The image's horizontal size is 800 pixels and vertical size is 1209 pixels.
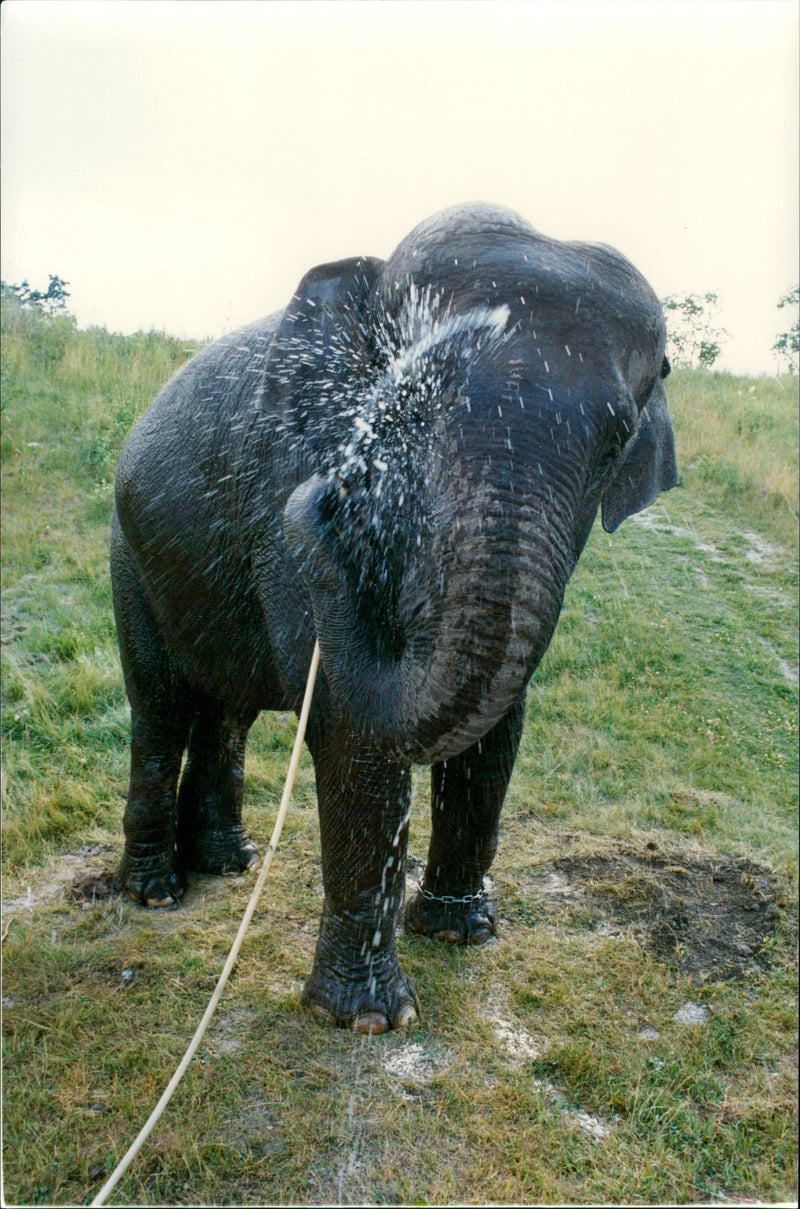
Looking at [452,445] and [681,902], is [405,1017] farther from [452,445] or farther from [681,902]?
[452,445]

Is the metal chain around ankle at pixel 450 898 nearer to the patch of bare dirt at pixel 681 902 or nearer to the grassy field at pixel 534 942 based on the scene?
the grassy field at pixel 534 942

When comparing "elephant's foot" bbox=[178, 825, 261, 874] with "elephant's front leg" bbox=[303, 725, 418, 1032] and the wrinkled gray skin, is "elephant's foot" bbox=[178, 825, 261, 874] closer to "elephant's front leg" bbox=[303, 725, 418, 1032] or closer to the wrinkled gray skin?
the wrinkled gray skin

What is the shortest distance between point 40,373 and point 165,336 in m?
2.74

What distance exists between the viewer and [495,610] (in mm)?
1891

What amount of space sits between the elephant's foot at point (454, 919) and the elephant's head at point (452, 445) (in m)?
1.18

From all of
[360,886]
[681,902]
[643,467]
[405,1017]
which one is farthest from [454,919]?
[643,467]

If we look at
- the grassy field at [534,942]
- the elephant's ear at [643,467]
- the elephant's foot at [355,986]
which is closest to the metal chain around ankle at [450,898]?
the grassy field at [534,942]

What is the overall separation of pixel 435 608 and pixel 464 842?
141cm

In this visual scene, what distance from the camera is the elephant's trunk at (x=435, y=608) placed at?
1896mm

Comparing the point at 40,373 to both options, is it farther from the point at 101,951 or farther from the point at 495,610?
the point at 495,610

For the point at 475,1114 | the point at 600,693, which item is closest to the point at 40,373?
the point at 600,693

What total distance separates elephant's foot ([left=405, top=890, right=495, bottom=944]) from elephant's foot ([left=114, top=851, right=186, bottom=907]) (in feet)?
2.83

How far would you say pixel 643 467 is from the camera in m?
2.84

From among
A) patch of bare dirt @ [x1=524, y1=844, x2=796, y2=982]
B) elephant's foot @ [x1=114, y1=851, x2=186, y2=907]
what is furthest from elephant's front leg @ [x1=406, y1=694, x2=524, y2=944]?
elephant's foot @ [x1=114, y1=851, x2=186, y2=907]
